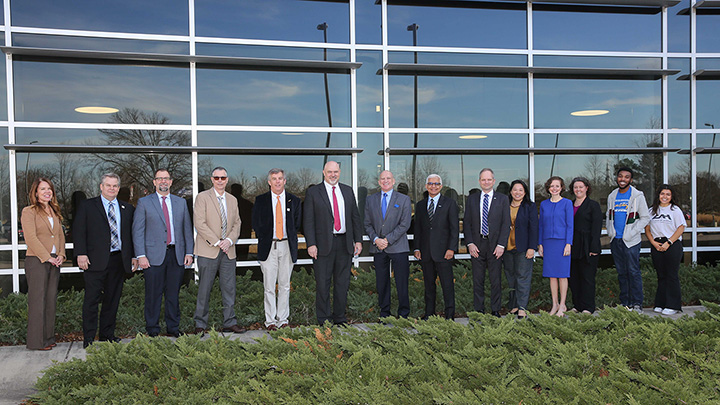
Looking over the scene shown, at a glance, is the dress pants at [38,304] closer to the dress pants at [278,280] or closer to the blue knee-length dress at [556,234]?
the dress pants at [278,280]

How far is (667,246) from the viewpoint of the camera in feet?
26.0

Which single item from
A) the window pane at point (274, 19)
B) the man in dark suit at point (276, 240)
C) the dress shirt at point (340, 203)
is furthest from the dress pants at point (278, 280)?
the window pane at point (274, 19)

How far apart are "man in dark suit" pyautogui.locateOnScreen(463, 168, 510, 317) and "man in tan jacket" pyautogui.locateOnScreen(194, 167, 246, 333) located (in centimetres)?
306

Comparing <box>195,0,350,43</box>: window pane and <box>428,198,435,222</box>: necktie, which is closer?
<box>428,198,435,222</box>: necktie

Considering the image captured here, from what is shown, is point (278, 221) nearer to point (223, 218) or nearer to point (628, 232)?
point (223, 218)

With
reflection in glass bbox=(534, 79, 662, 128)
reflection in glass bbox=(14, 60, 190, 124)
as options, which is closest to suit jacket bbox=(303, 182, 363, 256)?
reflection in glass bbox=(14, 60, 190, 124)

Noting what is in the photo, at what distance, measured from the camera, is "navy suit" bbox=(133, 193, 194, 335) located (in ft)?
21.5

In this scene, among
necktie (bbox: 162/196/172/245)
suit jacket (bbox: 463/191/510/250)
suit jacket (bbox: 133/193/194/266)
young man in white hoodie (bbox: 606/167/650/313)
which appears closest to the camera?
suit jacket (bbox: 133/193/194/266)

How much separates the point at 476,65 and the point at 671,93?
3.97 meters

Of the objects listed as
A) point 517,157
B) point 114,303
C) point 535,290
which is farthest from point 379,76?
point 114,303

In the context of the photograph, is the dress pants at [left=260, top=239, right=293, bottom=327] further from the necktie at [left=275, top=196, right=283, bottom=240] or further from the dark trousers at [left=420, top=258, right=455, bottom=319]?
the dark trousers at [left=420, top=258, right=455, bottom=319]

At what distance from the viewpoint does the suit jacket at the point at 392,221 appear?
730cm

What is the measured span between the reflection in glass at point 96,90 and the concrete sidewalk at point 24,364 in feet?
13.4

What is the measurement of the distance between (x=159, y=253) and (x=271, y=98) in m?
4.12
